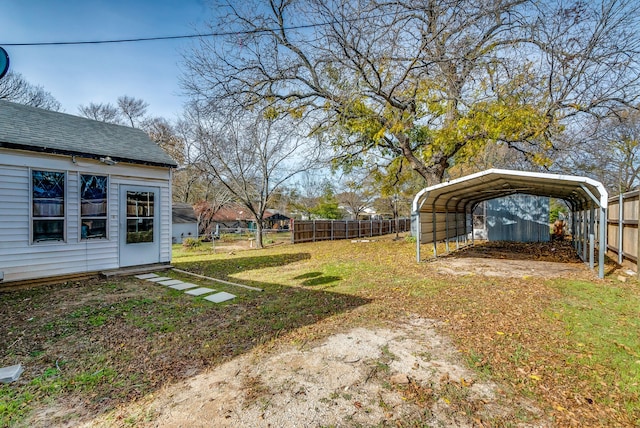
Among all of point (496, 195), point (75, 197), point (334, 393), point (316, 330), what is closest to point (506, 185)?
point (496, 195)

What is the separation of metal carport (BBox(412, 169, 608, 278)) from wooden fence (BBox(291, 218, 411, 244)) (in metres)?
8.66

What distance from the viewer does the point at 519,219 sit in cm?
1489

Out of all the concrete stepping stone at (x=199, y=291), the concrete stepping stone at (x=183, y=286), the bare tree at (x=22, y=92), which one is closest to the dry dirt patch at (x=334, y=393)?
the concrete stepping stone at (x=199, y=291)

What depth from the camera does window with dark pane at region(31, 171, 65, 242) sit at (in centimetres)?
620

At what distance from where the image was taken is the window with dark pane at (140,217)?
7.57m

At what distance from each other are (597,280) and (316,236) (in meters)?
14.1

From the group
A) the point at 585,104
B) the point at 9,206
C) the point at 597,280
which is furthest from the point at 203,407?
the point at 585,104

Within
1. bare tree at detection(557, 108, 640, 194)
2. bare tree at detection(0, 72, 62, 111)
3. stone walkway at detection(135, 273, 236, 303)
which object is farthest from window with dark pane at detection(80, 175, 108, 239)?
bare tree at detection(0, 72, 62, 111)

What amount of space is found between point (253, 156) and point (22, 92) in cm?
1435

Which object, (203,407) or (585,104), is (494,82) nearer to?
(585,104)

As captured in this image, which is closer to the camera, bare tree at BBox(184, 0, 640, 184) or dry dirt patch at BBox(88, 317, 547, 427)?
dry dirt patch at BBox(88, 317, 547, 427)

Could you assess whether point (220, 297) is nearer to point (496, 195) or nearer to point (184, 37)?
point (184, 37)

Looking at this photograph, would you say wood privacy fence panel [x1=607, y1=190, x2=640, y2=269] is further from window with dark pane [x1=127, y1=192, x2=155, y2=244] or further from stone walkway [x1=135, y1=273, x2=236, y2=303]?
window with dark pane [x1=127, y1=192, x2=155, y2=244]

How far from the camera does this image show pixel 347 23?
26.0 feet
